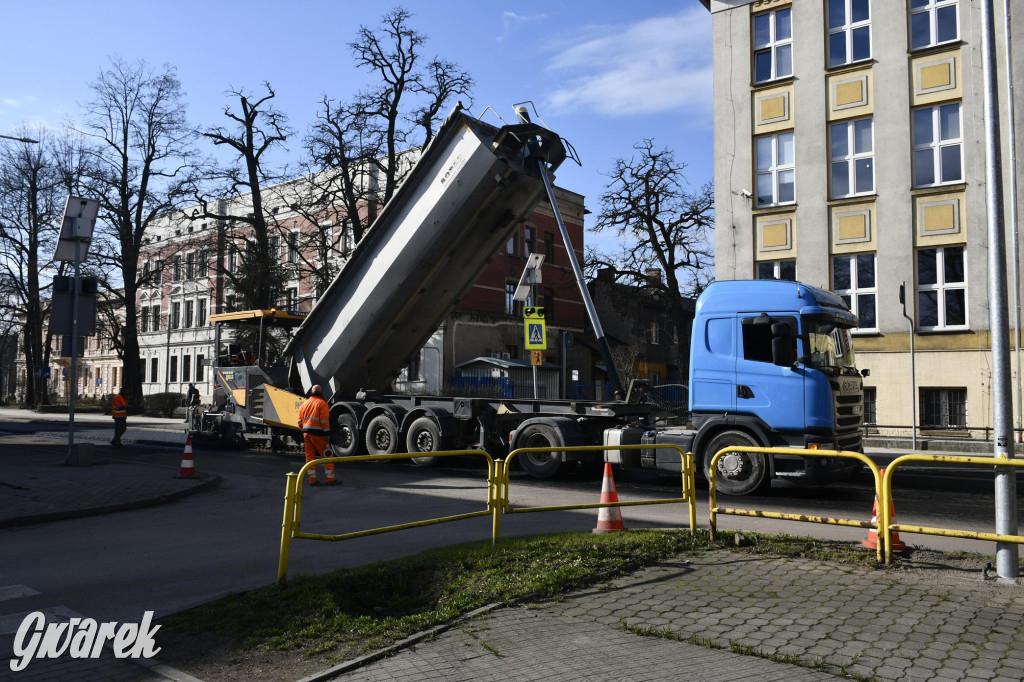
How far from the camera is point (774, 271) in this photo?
23094 millimetres

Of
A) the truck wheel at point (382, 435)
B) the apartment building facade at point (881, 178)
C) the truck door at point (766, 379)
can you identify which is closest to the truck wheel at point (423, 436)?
the truck wheel at point (382, 435)

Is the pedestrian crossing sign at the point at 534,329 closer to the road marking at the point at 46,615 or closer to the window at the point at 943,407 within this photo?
the window at the point at 943,407

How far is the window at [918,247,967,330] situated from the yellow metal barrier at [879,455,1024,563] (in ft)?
53.8

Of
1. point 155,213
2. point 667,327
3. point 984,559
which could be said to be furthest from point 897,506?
point 667,327

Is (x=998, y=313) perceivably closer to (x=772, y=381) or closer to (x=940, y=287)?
(x=772, y=381)

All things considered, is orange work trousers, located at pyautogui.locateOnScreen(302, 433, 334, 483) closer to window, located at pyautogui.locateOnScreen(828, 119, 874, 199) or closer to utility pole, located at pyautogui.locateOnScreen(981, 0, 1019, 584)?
utility pole, located at pyautogui.locateOnScreen(981, 0, 1019, 584)

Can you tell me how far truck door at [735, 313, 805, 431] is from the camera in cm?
1057

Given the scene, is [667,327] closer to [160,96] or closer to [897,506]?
[160,96]

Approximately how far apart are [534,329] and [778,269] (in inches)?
375

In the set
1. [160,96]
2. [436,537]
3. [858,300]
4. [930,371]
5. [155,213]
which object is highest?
[160,96]

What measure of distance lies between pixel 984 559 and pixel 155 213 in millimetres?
38480

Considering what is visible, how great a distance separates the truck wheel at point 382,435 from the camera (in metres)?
15.3

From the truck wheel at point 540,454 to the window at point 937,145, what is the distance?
1391 cm

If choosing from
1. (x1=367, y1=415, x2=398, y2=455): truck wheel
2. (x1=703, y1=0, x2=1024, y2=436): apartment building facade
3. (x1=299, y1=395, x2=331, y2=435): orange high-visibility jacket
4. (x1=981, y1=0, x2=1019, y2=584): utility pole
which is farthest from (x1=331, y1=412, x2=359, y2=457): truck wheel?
(x1=703, y1=0, x2=1024, y2=436): apartment building facade
